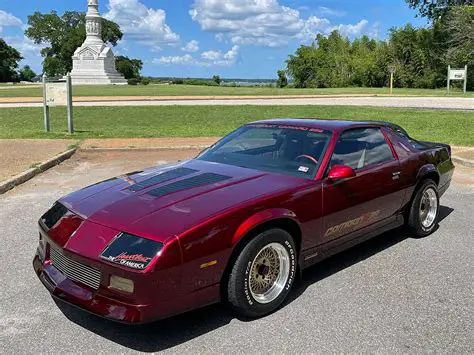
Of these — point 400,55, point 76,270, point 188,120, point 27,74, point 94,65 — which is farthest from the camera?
point 27,74

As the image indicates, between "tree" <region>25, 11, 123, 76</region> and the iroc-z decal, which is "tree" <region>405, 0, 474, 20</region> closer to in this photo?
the iroc-z decal

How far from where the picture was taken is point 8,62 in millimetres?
91562

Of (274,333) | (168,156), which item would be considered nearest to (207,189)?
(274,333)

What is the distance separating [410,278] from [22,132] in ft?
42.1

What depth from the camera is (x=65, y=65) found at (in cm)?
10275

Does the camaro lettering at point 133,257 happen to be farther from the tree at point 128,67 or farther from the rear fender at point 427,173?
the tree at point 128,67

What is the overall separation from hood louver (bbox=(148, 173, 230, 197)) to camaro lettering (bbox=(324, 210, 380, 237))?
1005 millimetres

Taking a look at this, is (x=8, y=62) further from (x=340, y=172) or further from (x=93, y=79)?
(x=340, y=172)

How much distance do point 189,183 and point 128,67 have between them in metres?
101

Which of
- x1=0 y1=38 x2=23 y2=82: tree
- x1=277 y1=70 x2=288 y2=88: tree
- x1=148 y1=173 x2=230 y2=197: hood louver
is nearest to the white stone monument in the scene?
x1=0 y1=38 x2=23 y2=82: tree

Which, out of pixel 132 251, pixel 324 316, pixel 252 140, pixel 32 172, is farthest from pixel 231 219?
pixel 32 172

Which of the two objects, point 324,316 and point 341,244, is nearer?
point 324,316

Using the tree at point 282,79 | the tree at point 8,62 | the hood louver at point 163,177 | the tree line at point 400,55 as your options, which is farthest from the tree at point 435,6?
the tree at point 8,62

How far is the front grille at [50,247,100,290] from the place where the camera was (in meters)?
3.24
